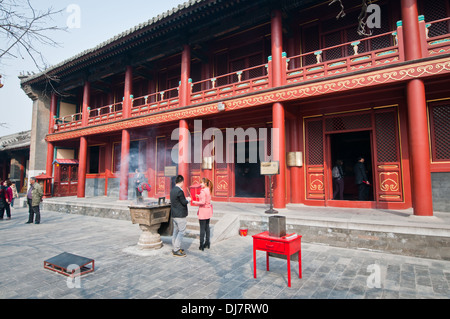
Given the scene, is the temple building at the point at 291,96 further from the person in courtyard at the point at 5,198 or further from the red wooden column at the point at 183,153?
the person in courtyard at the point at 5,198

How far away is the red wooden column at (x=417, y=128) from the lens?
548 cm

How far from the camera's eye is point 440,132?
22.4 feet

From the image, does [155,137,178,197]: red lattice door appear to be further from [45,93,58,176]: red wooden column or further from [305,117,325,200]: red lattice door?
[45,93,58,176]: red wooden column

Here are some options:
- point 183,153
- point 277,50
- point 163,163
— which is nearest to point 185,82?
point 183,153

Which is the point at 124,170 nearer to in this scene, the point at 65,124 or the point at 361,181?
the point at 65,124

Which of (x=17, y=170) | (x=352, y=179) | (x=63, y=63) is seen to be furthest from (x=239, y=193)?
(x=17, y=170)

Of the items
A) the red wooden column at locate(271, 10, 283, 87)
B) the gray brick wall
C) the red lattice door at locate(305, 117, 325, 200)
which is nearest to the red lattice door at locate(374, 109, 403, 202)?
the gray brick wall

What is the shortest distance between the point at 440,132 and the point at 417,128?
2014 mm

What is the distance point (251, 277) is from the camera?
369cm

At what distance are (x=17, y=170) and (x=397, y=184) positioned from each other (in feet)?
88.5

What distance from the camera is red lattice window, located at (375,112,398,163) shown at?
24.4ft

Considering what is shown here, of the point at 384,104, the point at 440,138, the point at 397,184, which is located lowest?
the point at 397,184
